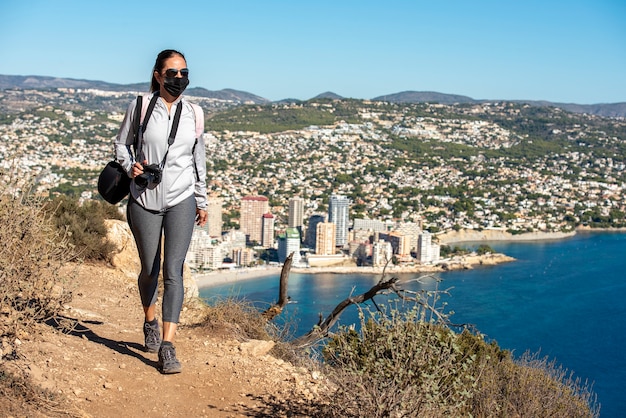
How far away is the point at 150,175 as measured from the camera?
2.05 m

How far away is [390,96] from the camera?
139500mm

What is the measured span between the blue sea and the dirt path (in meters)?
7.94

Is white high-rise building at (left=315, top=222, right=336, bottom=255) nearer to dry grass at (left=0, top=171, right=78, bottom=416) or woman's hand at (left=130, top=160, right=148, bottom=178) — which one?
dry grass at (left=0, top=171, right=78, bottom=416)

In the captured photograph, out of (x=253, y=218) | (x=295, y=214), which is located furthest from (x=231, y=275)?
(x=295, y=214)

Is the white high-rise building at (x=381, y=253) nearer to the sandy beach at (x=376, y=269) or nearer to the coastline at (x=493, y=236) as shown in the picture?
the sandy beach at (x=376, y=269)

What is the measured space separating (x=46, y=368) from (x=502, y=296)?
22161 mm

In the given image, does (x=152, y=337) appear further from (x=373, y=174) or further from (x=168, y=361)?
(x=373, y=174)

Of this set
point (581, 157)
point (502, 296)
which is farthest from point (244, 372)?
point (581, 157)

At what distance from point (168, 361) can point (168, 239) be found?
376 millimetres

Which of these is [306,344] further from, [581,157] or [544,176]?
[581,157]

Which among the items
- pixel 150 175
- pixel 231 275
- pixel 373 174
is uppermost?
pixel 150 175

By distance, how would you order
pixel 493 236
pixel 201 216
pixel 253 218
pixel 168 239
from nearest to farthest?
pixel 168 239
pixel 201 216
pixel 253 218
pixel 493 236

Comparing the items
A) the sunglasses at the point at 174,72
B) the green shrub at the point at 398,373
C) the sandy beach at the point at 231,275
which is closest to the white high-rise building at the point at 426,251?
the sandy beach at the point at 231,275

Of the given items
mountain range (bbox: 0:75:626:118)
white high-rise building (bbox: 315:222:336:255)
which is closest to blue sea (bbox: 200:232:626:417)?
white high-rise building (bbox: 315:222:336:255)
